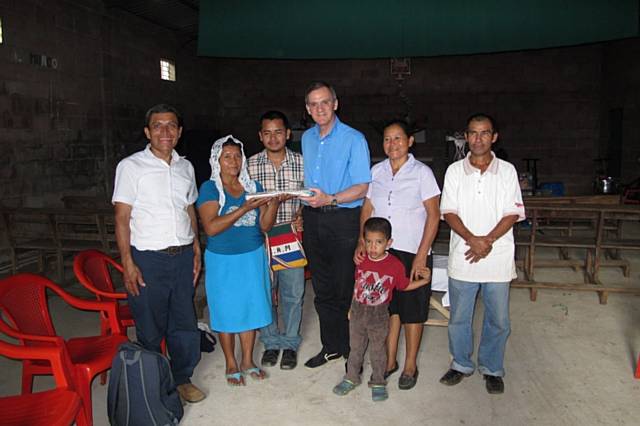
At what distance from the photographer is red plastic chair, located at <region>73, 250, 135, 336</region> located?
9.47 ft

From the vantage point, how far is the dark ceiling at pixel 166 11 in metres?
8.48

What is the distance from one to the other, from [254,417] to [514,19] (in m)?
4.65

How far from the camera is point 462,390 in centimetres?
291

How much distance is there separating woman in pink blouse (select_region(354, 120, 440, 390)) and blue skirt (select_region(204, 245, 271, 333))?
1.81 ft

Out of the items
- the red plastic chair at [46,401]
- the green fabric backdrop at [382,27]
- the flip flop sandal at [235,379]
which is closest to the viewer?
the red plastic chair at [46,401]

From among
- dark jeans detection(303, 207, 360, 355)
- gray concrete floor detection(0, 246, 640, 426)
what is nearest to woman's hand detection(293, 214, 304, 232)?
dark jeans detection(303, 207, 360, 355)

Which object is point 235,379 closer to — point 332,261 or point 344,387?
point 344,387

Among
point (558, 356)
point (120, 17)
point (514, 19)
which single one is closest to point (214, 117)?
point (120, 17)

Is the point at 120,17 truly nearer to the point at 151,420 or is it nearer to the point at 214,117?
the point at 214,117

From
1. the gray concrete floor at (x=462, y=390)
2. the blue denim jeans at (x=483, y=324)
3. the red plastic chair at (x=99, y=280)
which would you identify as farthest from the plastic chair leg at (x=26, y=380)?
the blue denim jeans at (x=483, y=324)

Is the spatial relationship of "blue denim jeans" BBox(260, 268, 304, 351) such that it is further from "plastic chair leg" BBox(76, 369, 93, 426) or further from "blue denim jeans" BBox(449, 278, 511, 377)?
"plastic chair leg" BBox(76, 369, 93, 426)

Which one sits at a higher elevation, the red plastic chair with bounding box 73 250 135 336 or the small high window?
the small high window

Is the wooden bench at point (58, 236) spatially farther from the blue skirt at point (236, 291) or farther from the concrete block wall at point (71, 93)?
A: the blue skirt at point (236, 291)

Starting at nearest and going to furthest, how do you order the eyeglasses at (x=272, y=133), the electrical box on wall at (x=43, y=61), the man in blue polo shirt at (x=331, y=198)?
the man in blue polo shirt at (x=331, y=198) → the eyeglasses at (x=272, y=133) → the electrical box on wall at (x=43, y=61)
